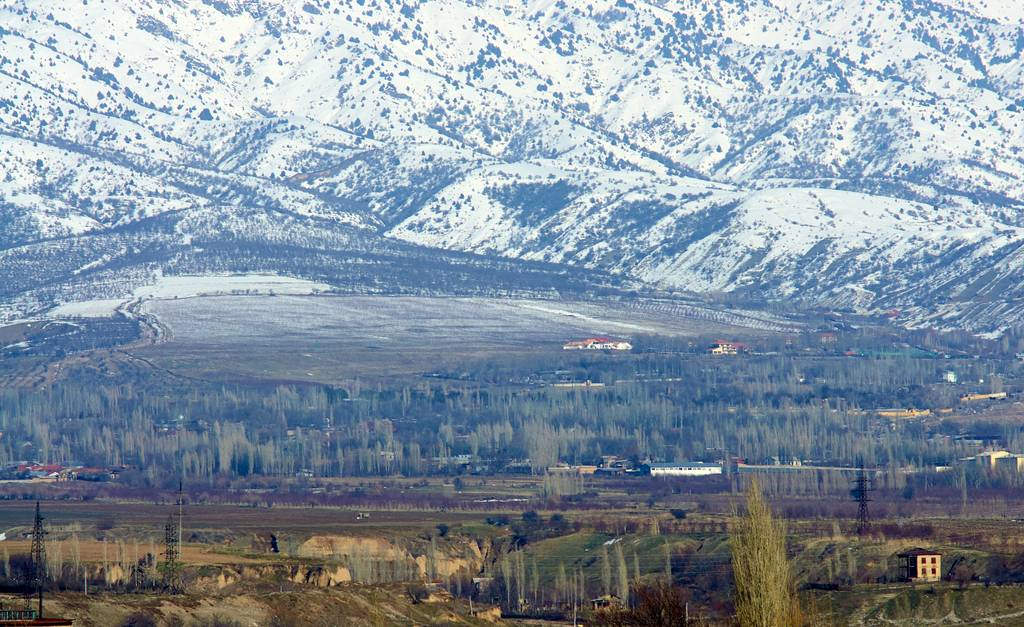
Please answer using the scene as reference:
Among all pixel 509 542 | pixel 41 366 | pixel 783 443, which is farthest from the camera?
pixel 41 366

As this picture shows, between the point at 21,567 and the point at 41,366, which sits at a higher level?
the point at 41,366

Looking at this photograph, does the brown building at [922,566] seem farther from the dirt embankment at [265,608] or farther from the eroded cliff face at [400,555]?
the eroded cliff face at [400,555]

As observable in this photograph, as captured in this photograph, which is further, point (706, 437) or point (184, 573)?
point (706, 437)

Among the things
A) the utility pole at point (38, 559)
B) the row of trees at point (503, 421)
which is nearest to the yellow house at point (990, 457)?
the row of trees at point (503, 421)

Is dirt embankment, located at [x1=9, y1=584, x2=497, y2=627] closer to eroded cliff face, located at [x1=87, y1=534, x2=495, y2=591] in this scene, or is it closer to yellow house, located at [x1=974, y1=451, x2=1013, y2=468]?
eroded cliff face, located at [x1=87, y1=534, x2=495, y2=591]

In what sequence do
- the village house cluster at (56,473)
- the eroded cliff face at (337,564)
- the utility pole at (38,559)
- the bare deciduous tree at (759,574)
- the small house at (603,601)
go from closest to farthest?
the bare deciduous tree at (759,574), the utility pole at (38,559), the small house at (603,601), the eroded cliff face at (337,564), the village house cluster at (56,473)

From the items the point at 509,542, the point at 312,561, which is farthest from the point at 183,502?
the point at 312,561

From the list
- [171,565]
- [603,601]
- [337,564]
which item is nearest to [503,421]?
[337,564]

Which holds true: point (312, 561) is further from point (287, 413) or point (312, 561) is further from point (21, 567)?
point (287, 413)

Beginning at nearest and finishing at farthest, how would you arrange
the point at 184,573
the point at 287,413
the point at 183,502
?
the point at 184,573, the point at 183,502, the point at 287,413
